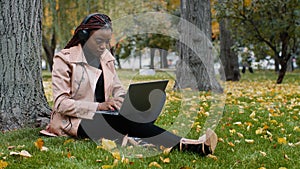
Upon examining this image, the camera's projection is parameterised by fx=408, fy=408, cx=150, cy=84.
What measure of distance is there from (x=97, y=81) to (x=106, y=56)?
0.84 feet

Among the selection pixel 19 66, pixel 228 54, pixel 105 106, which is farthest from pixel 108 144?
pixel 228 54

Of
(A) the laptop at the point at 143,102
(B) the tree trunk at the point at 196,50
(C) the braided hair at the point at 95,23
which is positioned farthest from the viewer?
(B) the tree trunk at the point at 196,50

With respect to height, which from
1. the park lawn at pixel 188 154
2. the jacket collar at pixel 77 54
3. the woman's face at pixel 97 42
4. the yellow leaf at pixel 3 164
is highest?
the woman's face at pixel 97 42

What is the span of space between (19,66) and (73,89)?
0.96 metres

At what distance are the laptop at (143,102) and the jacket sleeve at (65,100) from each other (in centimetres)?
11

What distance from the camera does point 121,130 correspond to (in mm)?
3439

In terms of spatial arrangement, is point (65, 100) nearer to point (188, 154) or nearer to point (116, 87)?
point (116, 87)

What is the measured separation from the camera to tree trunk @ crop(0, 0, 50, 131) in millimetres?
4066

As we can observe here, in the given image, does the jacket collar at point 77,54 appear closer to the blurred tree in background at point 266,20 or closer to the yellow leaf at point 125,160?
the yellow leaf at point 125,160

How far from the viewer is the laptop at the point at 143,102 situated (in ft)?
10.2

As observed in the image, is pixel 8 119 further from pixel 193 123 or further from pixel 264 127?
pixel 264 127

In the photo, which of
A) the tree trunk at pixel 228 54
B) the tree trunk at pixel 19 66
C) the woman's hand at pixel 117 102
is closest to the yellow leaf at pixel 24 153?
the woman's hand at pixel 117 102

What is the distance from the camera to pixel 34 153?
311 centimetres

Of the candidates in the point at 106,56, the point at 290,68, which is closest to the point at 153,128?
the point at 106,56
